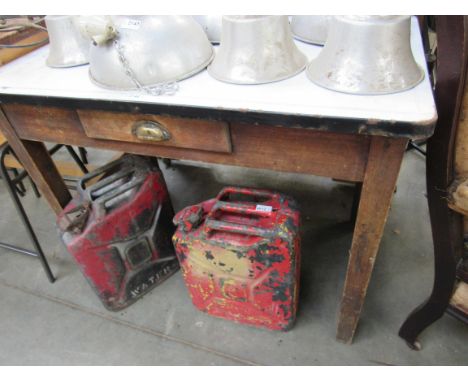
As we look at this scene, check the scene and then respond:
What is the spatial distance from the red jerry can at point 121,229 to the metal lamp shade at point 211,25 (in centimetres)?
49

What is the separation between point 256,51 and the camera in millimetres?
692

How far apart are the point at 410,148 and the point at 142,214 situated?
1573 millimetres

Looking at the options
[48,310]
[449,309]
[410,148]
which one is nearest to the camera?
[449,309]

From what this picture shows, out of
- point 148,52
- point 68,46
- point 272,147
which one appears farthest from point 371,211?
point 68,46

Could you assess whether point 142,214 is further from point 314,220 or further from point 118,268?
point 314,220

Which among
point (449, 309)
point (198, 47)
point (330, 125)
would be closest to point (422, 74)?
point (330, 125)

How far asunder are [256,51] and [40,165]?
833 mm

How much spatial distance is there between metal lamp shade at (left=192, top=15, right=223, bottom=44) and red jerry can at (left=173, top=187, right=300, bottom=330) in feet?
1.43

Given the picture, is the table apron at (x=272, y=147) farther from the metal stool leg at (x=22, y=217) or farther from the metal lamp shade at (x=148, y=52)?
the metal stool leg at (x=22, y=217)

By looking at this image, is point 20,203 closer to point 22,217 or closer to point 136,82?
point 22,217

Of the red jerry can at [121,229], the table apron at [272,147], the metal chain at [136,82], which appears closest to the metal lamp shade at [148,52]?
the metal chain at [136,82]

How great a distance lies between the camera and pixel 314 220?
1550 millimetres

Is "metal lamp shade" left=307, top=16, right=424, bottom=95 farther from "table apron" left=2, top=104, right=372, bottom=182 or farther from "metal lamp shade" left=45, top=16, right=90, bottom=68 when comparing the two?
"metal lamp shade" left=45, top=16, right=90, bottom=68

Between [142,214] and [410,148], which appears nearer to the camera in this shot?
[142,214]
